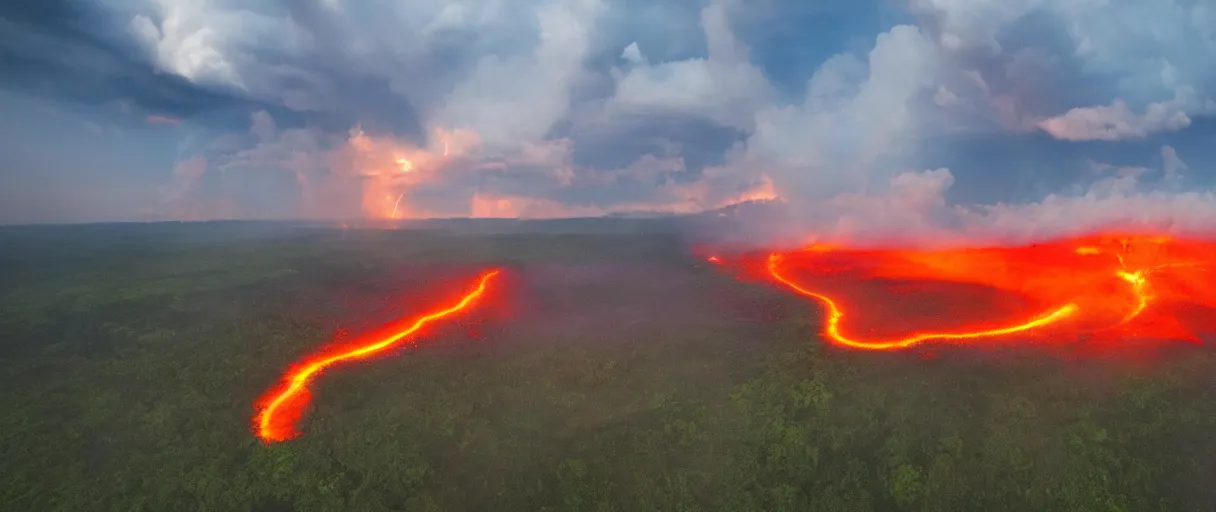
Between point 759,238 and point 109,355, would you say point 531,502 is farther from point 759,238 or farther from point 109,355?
point 759,238

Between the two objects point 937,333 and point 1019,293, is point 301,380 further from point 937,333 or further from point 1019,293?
point 1019,293

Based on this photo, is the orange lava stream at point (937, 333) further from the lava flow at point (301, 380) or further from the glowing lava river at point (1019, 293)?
the lava flow at point (301, 380)

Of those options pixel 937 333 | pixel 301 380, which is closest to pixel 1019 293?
pixel 937 333

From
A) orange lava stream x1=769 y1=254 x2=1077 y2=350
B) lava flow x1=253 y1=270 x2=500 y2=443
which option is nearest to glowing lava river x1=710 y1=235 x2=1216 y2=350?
orange lava stream x1=769 y1=254 x2=1077 y2=350

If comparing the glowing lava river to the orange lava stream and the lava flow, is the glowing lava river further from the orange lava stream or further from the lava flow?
the lava flow

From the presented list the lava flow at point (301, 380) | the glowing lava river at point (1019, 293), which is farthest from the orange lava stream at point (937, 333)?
the lava flow at point (301, 380)

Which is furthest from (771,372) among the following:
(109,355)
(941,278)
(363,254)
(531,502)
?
(363,254)
